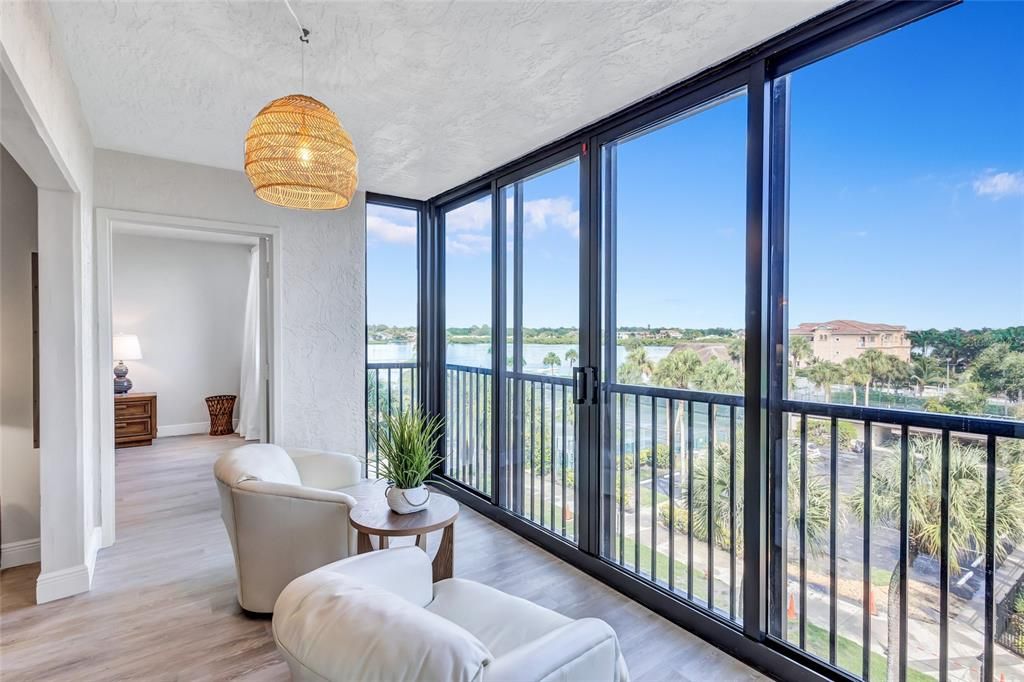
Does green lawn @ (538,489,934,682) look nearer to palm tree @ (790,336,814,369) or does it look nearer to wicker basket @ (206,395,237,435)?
palm tree @ (790,336,814,369)

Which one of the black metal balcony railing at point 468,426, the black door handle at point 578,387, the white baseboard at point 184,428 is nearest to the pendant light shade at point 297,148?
the black door handle at point 578,387

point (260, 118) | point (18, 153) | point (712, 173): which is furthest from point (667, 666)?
point (18, 153)

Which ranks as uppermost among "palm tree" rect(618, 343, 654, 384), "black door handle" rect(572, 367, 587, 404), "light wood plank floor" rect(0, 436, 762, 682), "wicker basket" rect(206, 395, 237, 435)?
"palm tree" rect(618, 343, 654, 384)

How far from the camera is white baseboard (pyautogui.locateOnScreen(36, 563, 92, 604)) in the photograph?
2439mm

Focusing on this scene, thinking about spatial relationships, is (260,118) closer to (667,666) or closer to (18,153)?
(18,153)

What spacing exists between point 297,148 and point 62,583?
259 cm

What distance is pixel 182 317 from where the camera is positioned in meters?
6.34

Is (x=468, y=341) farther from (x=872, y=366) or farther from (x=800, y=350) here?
(x=872, y=366)

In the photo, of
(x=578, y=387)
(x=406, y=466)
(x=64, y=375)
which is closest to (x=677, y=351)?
(x=578, y=387)

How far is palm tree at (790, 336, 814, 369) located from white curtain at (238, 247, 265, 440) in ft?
19.1

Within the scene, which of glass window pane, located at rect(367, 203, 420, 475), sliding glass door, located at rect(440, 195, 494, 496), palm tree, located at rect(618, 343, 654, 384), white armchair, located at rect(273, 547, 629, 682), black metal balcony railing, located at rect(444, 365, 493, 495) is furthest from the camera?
glass window pane, located at rect(367, 203, 420, 475)

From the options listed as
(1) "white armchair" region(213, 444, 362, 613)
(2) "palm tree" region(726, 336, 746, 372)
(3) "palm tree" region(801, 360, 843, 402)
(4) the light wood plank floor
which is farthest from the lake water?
(1) "white armchair" region(213, 444, 362, 613)

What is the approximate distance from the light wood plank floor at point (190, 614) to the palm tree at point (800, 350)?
1.29 m

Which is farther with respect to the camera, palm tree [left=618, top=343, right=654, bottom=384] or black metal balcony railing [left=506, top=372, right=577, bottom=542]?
black metal balcony railing [left=506, top=372, right=577, bottom=542]
